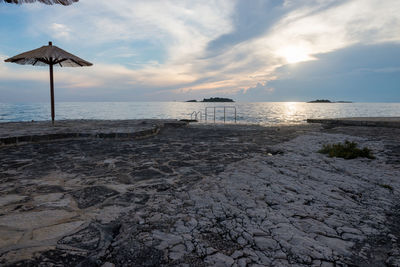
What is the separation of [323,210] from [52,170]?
159 inches

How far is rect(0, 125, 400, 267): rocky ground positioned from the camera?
1.64m

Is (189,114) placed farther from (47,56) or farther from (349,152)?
(349,152)

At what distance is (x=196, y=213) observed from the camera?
2207 millimetres

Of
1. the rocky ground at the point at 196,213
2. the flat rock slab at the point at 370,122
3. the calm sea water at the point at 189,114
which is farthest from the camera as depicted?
the calm sea water at the point at 189,114

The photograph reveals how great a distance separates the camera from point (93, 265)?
152 cm

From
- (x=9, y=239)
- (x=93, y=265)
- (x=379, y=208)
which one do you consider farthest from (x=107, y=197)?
(x=379, y=208)

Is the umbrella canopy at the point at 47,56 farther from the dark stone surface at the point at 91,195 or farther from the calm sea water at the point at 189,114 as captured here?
the calm sea water at the point at 189,114

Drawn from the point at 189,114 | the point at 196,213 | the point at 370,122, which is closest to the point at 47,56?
the point at 196,213

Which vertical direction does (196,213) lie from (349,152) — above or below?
below

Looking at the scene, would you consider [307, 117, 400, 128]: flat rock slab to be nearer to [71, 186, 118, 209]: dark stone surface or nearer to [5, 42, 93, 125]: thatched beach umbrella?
[71, 186, 118, 209]: dark stone surface

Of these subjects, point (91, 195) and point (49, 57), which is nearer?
point (91, 195)

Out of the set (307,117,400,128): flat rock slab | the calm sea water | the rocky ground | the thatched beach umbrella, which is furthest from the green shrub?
the calm sea water

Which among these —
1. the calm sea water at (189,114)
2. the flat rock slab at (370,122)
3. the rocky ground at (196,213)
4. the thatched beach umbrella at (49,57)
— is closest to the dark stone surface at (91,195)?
the rocky ground at (196,213)

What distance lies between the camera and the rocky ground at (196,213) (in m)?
1.64
